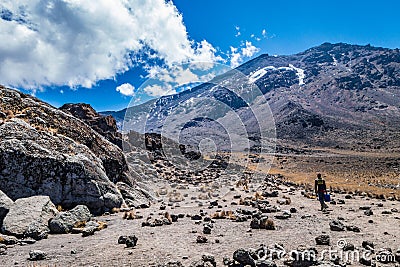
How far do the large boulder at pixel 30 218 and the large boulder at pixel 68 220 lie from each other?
25 cm

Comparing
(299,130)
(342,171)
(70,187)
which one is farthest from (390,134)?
(70,187)

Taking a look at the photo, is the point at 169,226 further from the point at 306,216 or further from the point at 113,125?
the point at 113,125

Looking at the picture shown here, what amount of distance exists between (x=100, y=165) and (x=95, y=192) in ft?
7.92

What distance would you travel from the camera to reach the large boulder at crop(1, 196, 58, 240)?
31.2ft

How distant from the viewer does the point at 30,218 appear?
33.1 ft

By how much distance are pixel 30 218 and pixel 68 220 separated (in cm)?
124

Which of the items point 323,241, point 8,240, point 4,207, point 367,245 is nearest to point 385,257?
point 367,245

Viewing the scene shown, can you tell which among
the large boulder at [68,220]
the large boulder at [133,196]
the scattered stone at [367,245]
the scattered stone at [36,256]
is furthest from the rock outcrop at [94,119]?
the scattered stone at [367,245]

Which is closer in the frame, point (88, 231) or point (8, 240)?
point (8, 240)

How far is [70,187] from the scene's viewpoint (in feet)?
44.9

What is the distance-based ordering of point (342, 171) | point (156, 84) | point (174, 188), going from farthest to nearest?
point (342, 171)
point (174, 188)
point (156, 84)

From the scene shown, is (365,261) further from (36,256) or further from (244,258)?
(36,256)

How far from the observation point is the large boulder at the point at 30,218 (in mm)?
9516

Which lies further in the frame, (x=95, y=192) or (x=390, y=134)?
(x=390, y=134)
